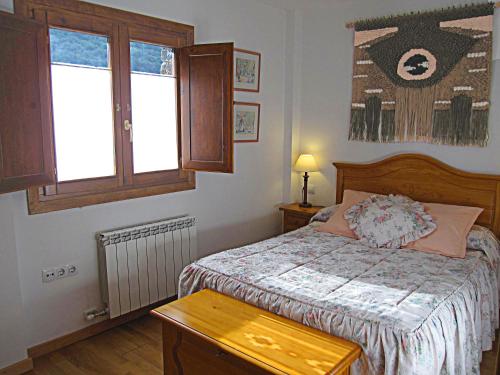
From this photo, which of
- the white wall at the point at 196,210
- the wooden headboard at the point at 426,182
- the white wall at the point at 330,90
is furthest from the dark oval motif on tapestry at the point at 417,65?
the white wall at the point at 196,210

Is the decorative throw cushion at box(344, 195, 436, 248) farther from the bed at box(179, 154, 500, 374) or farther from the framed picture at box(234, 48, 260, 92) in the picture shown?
the framed picture at box(234, 48, 260, 92)

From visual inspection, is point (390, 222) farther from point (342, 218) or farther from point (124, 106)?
point (124, 106)

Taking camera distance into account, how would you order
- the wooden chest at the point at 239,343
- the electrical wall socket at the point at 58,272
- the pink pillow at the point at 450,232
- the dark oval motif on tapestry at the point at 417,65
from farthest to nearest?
the dark oval motif on tapestry at the point at 417,65
the pink pillow at the point at 450,232
the electrical wall socket at the point at 58,272
the wooden chest at the point at 239,343

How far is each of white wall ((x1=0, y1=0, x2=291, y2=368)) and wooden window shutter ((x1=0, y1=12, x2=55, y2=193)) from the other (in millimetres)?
251

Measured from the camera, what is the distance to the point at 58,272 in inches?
110

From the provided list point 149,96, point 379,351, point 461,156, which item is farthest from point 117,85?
point 461,156

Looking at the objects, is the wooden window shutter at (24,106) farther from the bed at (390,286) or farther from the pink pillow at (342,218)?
the pink pillow at (342,218)

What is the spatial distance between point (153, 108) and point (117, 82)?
1.22ft

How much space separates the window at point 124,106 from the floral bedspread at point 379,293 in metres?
0.88

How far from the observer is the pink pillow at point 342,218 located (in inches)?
133

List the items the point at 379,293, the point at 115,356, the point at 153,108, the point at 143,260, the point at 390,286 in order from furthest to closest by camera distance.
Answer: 1. the point at 153,108
2. the point at 143,260
3. the point at 115,356
4. the point at 390,286
5. the point at 379,293

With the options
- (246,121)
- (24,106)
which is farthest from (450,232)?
(24,106)

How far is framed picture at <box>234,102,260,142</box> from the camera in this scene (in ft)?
A: 12.6

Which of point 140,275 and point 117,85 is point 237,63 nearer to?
point 117,85
